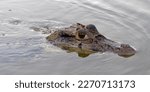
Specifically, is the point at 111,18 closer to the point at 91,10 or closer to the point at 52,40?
the point at 91,10

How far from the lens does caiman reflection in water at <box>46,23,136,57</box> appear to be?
31.0ft

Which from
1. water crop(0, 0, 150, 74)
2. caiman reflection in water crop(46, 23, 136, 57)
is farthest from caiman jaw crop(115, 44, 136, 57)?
water crop(0, 0, 150, 74)

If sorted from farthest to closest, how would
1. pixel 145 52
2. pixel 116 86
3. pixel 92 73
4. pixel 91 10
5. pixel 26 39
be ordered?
pixel 91 10, pixel 26 39, pixel 145 52, pixel 92 73, pixel 116 86

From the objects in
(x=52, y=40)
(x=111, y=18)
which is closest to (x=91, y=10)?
(x=111, y=18)

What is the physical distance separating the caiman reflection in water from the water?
0.14 meters

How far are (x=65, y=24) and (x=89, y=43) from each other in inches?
88.0

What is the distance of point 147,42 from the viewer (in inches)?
404

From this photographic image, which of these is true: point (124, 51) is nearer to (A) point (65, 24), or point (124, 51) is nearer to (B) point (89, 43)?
(B) point (89, 43)

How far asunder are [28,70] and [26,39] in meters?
1.65

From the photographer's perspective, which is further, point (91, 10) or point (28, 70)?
point (91, 10)

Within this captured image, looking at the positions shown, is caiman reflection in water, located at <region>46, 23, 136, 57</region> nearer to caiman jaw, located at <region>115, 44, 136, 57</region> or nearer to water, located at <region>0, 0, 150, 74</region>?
caiman jaw, located at <region>115, 44, 136, 57</region>

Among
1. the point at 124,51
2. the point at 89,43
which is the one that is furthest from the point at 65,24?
the point at 124,51

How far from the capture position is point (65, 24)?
1167cm

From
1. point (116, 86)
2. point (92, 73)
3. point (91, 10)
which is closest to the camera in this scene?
point (116, 86)
